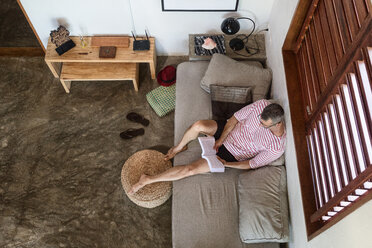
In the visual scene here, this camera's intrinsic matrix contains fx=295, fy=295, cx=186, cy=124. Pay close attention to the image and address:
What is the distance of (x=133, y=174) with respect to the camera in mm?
2672

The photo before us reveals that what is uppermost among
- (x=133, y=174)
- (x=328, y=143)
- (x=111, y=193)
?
(x=328, y=143)

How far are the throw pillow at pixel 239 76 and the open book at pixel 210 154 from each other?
0.56 m

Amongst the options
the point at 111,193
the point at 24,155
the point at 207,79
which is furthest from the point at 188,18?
the point at 24,155

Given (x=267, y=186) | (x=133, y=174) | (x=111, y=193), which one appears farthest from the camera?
(x=111, y=193)

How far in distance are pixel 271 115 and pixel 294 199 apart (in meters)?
0.65

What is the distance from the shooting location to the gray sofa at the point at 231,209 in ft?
7.26

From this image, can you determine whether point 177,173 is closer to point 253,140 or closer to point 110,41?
point 253,140

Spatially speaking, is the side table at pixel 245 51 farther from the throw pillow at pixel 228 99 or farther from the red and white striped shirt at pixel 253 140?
the red and white striped shirt at pixel 253 140

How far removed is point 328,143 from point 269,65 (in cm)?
138

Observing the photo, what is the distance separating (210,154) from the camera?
8.28ft

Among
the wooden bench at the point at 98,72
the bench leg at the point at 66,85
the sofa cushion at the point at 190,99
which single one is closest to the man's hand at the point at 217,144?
the sofa cushion at the point at 190,99

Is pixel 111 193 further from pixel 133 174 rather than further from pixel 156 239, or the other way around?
pixel 156 239

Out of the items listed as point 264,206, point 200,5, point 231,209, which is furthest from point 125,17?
point 264,206

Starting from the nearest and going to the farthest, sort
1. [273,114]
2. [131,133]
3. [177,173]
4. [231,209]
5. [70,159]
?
[273,114], [231,209], [177,173], [70,159], [131,133]
